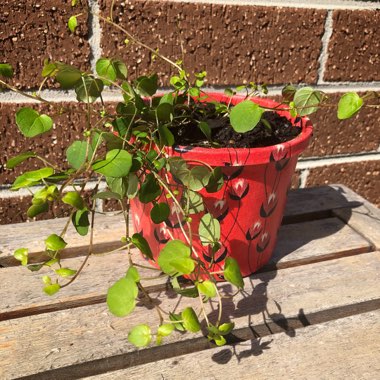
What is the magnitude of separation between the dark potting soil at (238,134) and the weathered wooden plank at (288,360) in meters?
0.27

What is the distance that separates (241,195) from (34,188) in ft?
1.79

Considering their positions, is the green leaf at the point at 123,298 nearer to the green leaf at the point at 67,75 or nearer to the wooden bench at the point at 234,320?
the wooden bench at the point at 234,320

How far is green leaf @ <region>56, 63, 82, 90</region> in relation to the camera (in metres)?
0.56

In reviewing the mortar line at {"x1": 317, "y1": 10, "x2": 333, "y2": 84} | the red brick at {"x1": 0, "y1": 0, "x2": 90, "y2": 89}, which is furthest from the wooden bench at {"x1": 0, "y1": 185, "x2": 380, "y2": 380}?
the mortar line at {"x1": 317, "y1": 10, "x2": 333, "y2": 84}

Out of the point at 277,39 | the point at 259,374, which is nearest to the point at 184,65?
the point at 277,39

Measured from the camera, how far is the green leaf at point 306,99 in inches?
27.0

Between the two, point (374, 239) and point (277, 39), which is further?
point (277, 39)

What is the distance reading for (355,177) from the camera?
127 centimetres

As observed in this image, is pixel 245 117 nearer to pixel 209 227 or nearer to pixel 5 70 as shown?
pixel 209 227

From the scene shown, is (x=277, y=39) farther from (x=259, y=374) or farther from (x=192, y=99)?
(x=259, y=374)

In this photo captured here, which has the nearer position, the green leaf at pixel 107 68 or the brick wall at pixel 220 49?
the green leaf at pixel 107 68

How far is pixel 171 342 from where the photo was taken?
1.89 ft

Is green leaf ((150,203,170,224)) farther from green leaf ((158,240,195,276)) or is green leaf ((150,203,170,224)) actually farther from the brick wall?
the brick wall

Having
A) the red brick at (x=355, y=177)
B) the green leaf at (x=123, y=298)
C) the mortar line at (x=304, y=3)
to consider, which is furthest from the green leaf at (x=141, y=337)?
the red brick at (x=355, y=177)
